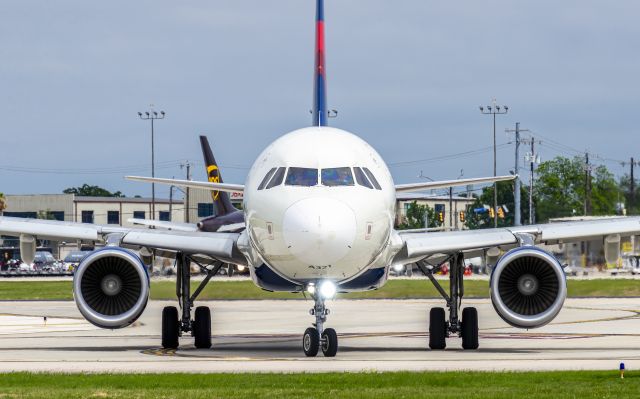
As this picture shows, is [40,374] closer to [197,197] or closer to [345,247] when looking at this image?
[345,247]

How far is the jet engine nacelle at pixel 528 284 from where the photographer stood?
88.0 ft

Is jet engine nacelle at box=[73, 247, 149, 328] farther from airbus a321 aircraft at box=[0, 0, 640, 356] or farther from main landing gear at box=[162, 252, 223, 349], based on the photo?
main landing gear at box=[162, 252, 223, 349]

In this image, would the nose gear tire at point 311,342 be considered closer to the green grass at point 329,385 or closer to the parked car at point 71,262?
the green grass at point 329,385


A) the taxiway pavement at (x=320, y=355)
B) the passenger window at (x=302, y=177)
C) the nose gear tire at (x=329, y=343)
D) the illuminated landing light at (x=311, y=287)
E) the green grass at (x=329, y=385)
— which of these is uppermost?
the passenger window at (x=302, y=177)

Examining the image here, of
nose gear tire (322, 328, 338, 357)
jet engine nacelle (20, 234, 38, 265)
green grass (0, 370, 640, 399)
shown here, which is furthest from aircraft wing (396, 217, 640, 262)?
jet engine nacelle (20, 234, 38, 265)

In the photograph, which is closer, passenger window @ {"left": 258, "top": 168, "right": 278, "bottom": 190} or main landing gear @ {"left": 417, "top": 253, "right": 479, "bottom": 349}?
passenger window @ {"left": 258, "top": 168, "right": 278, "bottom": 190}

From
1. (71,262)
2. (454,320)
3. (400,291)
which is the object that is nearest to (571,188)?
(71,262)

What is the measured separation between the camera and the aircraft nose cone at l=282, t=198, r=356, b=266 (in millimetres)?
23156

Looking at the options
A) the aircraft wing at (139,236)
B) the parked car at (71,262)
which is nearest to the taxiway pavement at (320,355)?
the aircraft wing at (139,236)

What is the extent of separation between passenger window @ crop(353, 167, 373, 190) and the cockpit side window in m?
0.17

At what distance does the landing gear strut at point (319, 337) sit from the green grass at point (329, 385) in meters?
3.86

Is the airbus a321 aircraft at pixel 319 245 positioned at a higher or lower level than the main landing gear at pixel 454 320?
higher

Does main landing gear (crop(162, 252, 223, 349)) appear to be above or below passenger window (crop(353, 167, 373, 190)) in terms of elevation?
below

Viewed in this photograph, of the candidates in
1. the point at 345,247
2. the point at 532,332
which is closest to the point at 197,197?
the point at 532,332
